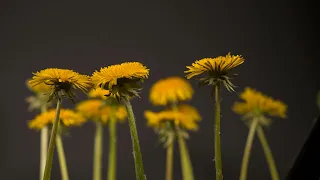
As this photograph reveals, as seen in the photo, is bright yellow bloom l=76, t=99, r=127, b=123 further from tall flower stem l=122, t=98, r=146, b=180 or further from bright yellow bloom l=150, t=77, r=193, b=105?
tall flower stem l=122, t=98, r=146, b=180

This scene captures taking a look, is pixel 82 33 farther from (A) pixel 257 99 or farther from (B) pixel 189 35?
(A) pixel 257 99

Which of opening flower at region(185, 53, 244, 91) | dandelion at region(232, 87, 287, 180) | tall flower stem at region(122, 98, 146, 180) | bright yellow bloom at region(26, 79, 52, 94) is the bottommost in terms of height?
tall flower stem at region(122, 98, 146, 180)

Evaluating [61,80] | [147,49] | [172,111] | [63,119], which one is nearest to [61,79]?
[61,80]

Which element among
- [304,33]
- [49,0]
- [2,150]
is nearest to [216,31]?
[304,33]

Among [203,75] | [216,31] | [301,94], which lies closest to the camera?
[203,75]

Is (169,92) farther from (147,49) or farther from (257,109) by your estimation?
(147,49)

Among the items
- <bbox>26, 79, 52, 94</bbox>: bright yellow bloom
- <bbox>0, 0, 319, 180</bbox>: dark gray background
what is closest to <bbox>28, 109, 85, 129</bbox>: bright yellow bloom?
<bbox>26, 79, 52, 94</bbox>: bright yellow bloom

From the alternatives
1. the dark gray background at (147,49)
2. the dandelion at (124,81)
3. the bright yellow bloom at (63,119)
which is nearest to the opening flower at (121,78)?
the dandelion at (124,81)

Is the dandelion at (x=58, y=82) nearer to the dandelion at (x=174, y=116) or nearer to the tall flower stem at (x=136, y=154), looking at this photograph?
the tall flower stem at (x=136, y=154)
